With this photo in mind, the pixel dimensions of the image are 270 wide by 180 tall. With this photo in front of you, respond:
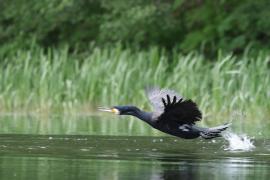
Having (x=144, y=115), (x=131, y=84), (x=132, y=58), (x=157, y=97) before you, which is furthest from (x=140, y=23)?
(x=144, y=115)

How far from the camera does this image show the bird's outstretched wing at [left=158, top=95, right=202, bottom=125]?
41.1 ft

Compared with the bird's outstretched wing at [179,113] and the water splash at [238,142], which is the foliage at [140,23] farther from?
the bird's outstretched wing at [179,113]

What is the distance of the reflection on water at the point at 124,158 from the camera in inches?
392

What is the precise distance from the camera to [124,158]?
37.3 feet

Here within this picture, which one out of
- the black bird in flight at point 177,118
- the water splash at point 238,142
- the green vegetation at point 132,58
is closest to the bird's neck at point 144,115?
the black bird in flight at point 177,118

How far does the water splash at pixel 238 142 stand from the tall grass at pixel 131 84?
4346 mm

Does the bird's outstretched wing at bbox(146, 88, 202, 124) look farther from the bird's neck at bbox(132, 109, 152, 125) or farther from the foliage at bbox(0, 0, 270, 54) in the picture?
the foliage at bbox(0, 0, 270, 54)

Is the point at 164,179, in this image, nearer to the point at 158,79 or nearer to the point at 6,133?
the point at 6,133

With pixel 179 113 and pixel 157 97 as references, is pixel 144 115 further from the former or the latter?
pixel 157 97

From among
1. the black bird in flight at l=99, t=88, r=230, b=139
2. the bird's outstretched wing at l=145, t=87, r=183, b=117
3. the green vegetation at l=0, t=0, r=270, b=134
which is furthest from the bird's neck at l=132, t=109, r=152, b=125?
the green vegetation at l=0, t=0, r=270, b=134

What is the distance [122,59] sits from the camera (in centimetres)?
2092

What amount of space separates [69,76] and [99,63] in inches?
24.7

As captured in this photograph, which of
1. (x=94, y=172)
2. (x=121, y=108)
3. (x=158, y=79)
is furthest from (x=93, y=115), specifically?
(x=94, y=172)

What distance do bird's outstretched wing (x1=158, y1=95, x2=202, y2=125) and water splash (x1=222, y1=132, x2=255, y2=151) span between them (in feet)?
1.85
